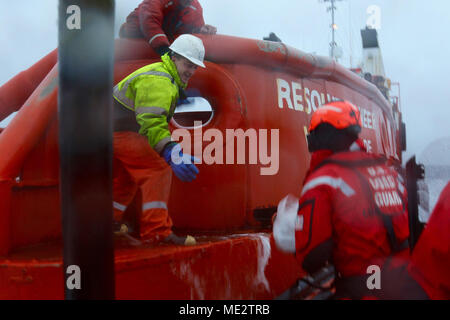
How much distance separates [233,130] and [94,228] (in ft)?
5.27

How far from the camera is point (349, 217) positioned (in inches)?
59.6

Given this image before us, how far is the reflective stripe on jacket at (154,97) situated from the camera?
2145mm

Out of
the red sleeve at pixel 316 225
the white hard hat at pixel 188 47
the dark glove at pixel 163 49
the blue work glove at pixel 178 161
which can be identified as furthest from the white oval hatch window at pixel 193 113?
the red sleeve at pixel 316 225

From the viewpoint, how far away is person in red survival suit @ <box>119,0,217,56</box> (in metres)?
2.63

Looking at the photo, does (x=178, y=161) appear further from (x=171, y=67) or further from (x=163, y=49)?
(x=163, y=49)

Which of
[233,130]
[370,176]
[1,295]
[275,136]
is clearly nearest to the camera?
[370,176]

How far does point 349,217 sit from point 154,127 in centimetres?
108

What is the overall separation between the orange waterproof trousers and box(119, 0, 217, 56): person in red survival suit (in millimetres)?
606

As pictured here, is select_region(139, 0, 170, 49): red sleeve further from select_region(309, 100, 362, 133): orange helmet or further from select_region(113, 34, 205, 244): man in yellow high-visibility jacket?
select_region(309, 100, 362, 133): orange helmet

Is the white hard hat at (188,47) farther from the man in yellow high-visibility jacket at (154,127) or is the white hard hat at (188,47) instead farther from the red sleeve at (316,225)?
the red sleeve at (316,225)

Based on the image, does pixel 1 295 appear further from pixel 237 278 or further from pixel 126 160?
pixel 237 278

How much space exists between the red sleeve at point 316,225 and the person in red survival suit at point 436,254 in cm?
30
